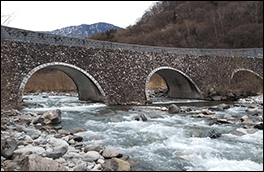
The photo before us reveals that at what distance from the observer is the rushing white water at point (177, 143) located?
14.9 ft

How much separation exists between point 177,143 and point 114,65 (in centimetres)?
911

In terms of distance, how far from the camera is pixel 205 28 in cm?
3781

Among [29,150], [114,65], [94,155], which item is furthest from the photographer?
[114,65]

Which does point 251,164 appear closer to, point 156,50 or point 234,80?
point 156,50

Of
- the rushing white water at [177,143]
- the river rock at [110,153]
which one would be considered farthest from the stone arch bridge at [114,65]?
the river rock at [110,153]

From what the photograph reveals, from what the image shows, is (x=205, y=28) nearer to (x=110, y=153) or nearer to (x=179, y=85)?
(x=179, y=85)

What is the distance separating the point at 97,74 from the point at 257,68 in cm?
1595

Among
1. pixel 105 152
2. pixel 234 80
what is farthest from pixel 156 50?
pixel 105 152

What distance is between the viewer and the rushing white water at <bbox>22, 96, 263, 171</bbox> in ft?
14.9

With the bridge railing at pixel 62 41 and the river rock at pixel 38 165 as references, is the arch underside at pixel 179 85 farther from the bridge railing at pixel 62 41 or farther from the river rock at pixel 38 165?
the river rock at pixel 38 165

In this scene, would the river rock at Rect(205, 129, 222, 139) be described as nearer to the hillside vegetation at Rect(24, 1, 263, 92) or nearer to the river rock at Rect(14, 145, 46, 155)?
the river rock at Rect(14, 145, 46, 155)

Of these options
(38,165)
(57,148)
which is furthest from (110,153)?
(38,165)

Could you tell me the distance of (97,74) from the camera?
44.2 feet

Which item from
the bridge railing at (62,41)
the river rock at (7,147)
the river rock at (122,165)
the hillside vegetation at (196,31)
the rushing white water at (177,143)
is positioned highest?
the hillside vegetation at (196,31)
